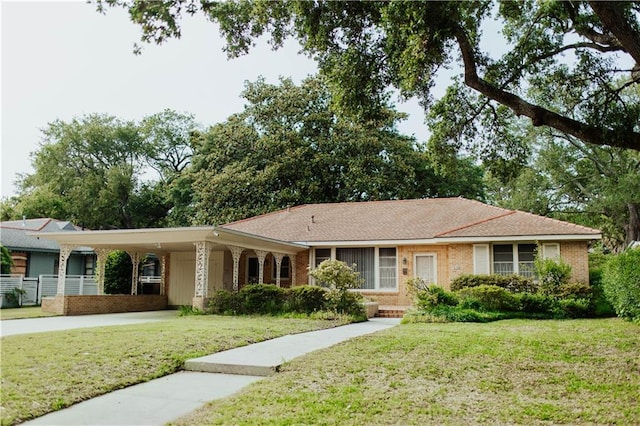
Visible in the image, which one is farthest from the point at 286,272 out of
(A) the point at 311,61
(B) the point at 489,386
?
(B) the point at 489,386

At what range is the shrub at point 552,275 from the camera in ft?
55.2

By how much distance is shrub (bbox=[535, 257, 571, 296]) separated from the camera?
16828 mm

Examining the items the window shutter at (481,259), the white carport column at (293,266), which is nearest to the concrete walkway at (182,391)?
the window shutter at (481,259)

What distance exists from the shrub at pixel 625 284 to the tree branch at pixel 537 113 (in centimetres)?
347

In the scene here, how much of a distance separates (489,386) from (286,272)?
1673 centimetres

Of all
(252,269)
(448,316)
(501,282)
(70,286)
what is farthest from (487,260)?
(70,286)

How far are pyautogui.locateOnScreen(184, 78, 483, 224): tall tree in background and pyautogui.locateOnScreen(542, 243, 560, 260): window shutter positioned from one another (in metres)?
15.0

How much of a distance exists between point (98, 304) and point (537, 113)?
589 inches

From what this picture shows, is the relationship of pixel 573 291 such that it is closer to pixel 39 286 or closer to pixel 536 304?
pixel 536 304

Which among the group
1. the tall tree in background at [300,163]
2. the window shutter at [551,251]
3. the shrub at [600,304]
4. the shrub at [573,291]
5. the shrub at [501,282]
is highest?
the tall tree in background at [300,163]

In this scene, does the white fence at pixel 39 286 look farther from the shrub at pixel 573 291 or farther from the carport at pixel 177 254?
the shrub at pixel 573 291

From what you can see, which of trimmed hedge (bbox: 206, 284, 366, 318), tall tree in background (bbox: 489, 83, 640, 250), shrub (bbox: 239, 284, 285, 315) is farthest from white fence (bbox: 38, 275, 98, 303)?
tall tree in background (bbox: 489, 83, 640, 250)

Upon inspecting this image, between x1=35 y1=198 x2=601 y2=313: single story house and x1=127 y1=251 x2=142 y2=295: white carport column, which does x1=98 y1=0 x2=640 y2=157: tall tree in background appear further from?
x1=127 y1=251 x2=142 y2=295: white carport column

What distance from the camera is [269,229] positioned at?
24391 millimetres
